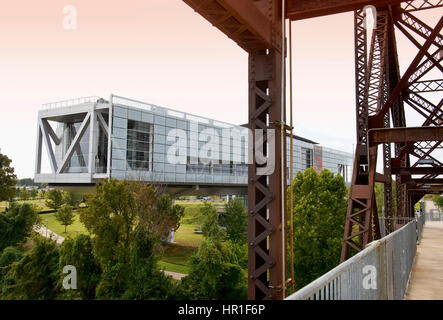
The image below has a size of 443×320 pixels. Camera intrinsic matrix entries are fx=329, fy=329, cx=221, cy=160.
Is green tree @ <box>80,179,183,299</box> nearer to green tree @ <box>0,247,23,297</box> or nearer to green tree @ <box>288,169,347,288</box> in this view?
green tree @ <box>0,247,23,297</box>

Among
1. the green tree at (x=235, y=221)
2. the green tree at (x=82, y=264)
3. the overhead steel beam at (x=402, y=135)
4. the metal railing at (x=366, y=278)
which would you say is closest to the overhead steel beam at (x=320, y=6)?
the metal railing at (x=366, y=278)

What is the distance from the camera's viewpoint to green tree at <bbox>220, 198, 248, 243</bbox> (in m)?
42.2

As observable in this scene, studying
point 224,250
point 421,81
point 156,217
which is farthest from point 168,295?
point 421,81

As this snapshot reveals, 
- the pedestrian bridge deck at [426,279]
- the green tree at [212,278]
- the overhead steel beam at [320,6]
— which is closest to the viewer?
the overhead steel beam at [320,6]

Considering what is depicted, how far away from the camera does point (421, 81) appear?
1977 centimetres

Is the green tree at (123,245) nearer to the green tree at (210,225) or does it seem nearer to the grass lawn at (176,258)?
the grass lawn at (176,258)

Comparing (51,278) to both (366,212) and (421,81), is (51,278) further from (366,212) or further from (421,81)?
(421,81)

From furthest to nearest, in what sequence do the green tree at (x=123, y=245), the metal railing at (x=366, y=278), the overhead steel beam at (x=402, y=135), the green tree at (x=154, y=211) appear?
the green tree at (x=154, y=211) → the green tree at (x=123, y=245) → the overhead steel beam at (x=402, y=135) → the metal railing at (x=366, y=278)

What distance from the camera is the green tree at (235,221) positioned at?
4222cm

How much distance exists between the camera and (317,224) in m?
27.7

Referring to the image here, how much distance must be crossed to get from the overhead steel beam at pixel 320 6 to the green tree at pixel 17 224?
38.3 metres

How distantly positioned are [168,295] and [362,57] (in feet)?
55.9

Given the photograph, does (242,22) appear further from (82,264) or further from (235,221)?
(235,221)

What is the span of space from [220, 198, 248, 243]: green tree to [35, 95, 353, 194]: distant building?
619 centimetres
